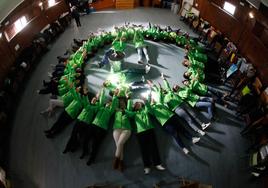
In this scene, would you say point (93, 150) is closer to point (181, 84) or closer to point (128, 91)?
point (128, 91)

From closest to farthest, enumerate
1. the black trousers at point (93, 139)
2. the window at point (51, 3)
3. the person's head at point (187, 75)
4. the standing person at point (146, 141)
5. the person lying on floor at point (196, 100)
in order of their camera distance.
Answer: the standing person at point (146, 141)
the black trousers at point (93, 139)
the person lying on floor at point (196, 100)
the person's head at point (187, 75)
the window at point (51, 3)

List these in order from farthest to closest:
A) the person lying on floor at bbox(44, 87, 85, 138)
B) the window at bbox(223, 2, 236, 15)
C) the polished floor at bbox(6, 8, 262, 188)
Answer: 1. the window at bbox(223, 2, 236, 15)
2. the person lying on floor at bbox(44, 87, 85, 138)
3. the polished floor at bbox(6, 8, 262, 188)

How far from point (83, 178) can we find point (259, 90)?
6.81 meters

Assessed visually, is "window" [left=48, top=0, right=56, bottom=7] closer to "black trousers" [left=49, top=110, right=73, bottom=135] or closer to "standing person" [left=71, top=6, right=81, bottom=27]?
"standing person" [left=71, top=6, right=81, bottom=27]

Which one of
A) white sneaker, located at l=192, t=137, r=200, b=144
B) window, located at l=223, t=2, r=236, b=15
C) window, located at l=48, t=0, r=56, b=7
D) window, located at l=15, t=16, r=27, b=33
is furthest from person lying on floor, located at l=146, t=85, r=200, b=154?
window, located at l=48, t=0, r=56, b=7

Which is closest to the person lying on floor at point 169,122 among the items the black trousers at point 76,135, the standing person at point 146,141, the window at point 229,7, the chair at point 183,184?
the standing person at point 146,141

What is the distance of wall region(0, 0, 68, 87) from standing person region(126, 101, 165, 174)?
5353 mm

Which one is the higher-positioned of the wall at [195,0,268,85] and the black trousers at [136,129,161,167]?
the wall at [195,0,268,85]

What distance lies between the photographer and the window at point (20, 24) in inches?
404

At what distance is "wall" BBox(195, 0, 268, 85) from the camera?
366 inches

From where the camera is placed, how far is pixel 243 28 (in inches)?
414

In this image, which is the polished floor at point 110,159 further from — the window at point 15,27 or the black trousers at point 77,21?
the black trousers at point 77,21

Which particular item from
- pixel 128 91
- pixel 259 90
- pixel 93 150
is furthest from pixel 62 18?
pixel 259 90

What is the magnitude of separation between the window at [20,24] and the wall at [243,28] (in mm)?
8832
